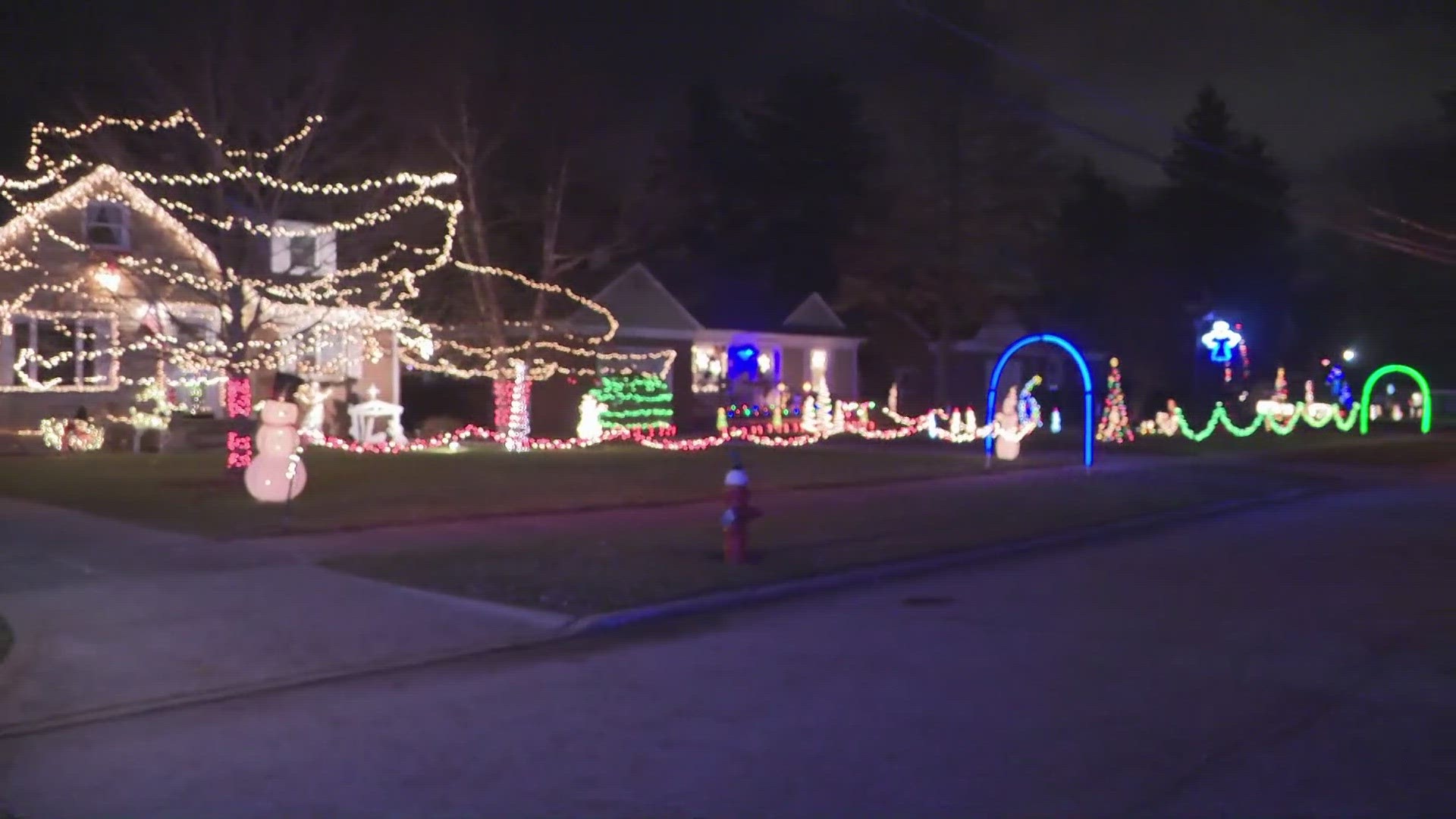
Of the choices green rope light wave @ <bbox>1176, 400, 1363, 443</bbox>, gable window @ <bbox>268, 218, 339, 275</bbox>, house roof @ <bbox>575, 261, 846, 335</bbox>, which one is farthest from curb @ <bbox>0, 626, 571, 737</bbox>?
green rope light wave @ <bbox>1176, 400, 1363, 443</bbox>

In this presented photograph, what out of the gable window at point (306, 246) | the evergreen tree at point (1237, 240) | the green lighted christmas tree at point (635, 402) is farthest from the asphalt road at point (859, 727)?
the evergreen tree at point (1237, 240)

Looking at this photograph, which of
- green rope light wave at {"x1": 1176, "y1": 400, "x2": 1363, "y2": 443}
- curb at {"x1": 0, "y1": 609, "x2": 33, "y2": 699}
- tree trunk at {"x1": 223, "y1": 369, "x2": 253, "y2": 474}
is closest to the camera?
curb at {"x1": 0, "y1": 609, "x2": 33, "y2": 699}

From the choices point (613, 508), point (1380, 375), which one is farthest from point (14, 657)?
point (1380, 375)

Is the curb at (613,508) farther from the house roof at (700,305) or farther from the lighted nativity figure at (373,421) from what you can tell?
the house roof at (700,305)

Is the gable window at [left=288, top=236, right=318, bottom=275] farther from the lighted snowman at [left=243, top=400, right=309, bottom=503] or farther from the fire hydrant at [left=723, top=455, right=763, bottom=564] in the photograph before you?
the fire hydrant at [left=723, top=455, right=763, bottom=564]

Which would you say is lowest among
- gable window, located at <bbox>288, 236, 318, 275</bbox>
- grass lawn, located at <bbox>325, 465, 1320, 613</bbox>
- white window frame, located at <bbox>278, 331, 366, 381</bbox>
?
grass lawn, located at <bbox>325, 465, 1320, 613</bbox>

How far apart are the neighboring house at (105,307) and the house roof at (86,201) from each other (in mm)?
33

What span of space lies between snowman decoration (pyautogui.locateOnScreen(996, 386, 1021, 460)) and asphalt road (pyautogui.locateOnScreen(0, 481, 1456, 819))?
610 inches

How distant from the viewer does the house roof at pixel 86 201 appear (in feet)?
70.5

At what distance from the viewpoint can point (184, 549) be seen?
13.3m

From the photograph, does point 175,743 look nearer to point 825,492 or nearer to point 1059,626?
point 1059,626

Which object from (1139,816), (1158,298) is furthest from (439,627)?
(1158,298)

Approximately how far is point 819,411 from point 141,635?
2572cm

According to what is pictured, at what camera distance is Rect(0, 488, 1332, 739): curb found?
791cm
